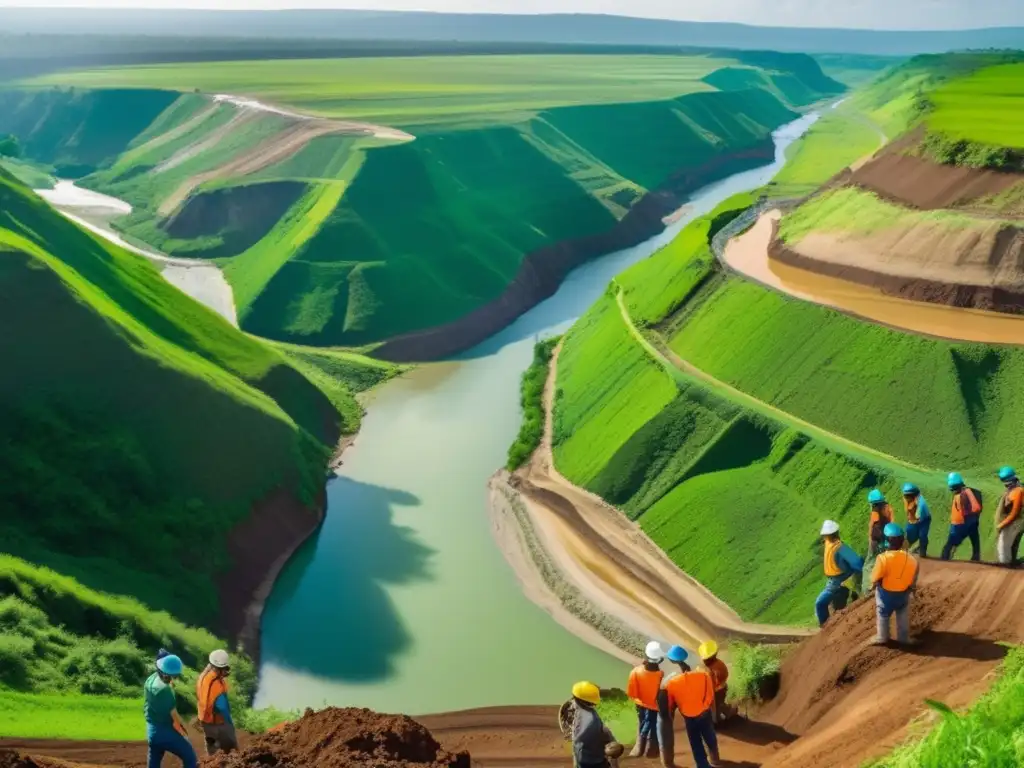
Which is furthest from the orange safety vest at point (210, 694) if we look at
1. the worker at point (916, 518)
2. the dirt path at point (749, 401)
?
the dirt path at point (749, 401)

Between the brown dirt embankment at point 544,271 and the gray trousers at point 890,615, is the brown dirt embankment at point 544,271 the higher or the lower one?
the higher one

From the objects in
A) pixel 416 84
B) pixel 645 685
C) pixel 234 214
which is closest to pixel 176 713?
pixel 645 685

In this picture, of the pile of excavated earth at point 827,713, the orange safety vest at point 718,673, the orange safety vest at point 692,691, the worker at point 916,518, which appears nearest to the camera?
the pile of excavated earth at point 827,713

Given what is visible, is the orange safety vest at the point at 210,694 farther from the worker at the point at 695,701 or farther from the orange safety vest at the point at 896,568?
the orange safety vest at the point at 896,568

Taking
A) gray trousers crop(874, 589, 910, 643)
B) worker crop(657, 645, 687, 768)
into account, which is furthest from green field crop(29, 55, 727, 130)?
worker crop(657, 645, 687, 768)

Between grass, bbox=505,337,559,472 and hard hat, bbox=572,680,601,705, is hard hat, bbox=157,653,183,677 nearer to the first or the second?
hard hat, bbox=572,680,601,705

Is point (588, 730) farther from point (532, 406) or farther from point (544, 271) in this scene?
point (544, 271)

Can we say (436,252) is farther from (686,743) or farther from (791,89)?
(791,89)

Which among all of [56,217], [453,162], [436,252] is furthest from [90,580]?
[453,162]
